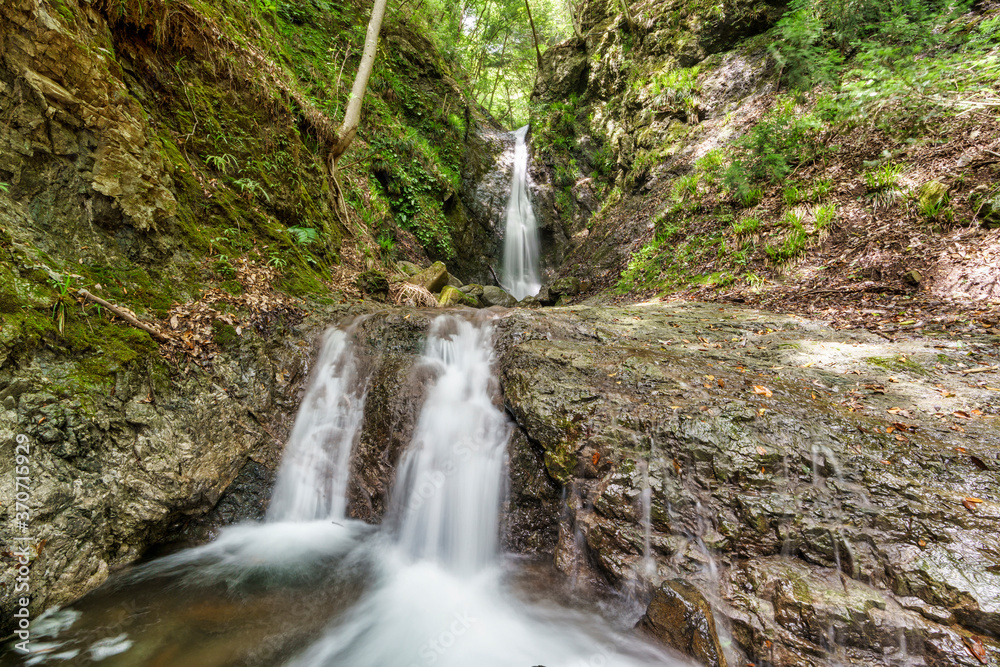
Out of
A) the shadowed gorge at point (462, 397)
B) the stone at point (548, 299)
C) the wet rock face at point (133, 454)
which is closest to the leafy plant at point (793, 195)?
the shadowed gorge at point (462, 397)

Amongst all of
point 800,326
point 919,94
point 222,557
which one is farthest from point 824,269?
point 222,557

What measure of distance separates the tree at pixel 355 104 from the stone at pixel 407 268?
1.59m

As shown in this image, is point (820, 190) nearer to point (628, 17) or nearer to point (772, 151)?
point (772, 151)

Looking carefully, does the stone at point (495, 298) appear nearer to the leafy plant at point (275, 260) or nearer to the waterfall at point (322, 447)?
the leafy plant at point (275, 260)

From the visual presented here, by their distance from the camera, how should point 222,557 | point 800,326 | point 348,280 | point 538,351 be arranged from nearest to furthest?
point 222,557
point 538,351
point 800,326
point 348,280

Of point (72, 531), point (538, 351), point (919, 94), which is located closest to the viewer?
point (72, 531)

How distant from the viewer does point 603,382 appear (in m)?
3.80

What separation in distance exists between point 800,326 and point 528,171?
1251 centimetres

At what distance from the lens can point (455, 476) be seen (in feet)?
13.4

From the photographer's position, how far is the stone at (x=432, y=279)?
7949 millimetres

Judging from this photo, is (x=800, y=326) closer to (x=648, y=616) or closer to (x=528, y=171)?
(x=648, y=616)

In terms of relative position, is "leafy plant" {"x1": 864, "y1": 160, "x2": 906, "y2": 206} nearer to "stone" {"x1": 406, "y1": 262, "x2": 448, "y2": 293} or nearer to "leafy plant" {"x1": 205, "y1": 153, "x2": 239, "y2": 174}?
"stone" {"x1": 406, "y1": 262, "x2": 448, "y2": 293}

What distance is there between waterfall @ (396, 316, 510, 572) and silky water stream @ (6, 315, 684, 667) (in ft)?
0.04

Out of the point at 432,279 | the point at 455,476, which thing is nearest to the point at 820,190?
the point at 432,279
